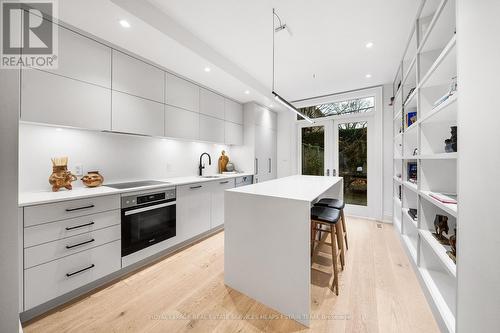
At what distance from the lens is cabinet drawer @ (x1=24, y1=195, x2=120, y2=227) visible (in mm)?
1446

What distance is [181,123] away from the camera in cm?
291

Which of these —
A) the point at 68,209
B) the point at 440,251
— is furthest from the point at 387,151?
the point at 68,209

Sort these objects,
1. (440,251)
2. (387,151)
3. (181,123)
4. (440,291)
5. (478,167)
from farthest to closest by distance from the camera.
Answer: (387,151)
(181,123)
(440,291)
(440,251)
(478,167)

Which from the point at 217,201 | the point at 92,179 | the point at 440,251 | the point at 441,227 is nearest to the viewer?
the point at 440,251

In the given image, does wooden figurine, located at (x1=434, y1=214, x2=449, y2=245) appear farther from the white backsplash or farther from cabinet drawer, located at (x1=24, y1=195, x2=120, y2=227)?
the white backsplash

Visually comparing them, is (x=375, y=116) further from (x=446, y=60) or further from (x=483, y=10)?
(x=483, y=10)

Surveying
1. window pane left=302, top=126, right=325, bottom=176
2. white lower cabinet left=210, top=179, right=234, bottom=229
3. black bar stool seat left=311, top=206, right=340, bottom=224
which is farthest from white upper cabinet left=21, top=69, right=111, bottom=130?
window pane left=302, top=126, right=325, bottom=176

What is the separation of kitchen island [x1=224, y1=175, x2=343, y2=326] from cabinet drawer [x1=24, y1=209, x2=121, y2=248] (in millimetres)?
1158

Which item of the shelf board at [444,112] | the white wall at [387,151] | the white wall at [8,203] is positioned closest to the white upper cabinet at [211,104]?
the white wall at [8,203]

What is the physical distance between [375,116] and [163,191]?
13.3 feet

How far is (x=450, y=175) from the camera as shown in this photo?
1807 mm

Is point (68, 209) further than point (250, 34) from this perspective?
No

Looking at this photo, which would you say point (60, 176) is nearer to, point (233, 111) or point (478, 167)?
point (233, 111)

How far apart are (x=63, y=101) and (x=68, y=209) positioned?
101 cm
